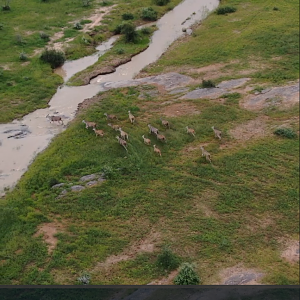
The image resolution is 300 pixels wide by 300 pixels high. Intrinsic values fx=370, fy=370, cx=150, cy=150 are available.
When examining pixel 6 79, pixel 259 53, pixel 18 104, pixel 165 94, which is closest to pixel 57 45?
pixel 6 79

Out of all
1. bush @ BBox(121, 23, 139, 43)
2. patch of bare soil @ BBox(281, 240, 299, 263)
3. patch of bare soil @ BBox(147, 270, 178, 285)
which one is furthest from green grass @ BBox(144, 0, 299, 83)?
patch of bare soil @ BBox(147, 270, 178, 285)

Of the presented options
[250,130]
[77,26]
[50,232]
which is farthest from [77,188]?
[77,26]

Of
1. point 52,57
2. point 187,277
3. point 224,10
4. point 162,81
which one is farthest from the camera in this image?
point 224,10

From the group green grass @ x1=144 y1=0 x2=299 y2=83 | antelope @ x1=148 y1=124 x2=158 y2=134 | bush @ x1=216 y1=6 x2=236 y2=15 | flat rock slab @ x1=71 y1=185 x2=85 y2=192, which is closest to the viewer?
flat rock slab @ x1=71 y1=185 x2=85 y2=192

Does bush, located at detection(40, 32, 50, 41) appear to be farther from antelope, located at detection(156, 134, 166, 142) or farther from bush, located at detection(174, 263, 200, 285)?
bush, located at detection(174, 263, 200, 285)

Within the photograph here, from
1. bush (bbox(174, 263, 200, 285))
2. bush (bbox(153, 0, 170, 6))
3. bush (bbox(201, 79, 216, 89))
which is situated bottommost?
bush (bbox(174, 263, 200, 285))

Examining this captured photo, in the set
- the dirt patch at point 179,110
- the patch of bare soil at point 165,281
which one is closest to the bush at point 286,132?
the dirt patch at point 179,110

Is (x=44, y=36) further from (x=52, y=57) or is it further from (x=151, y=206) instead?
(x=151, y=206)

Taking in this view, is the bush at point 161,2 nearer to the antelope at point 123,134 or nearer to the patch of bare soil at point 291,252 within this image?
the antelope at point 123,134
